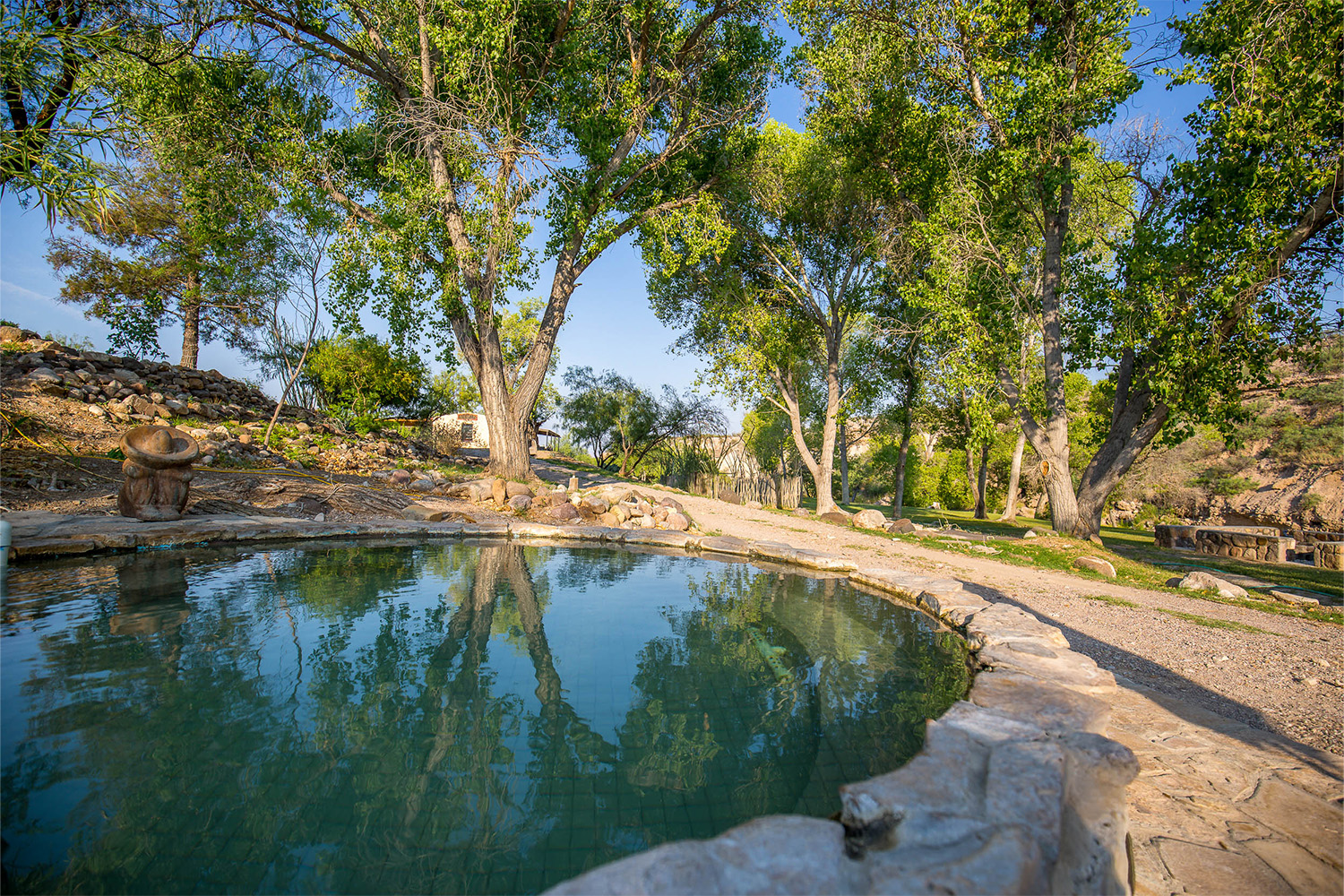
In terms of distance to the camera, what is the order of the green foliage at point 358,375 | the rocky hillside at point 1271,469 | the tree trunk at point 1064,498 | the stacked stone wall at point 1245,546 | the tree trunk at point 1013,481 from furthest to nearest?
1. the tree trunk at point 1013,481
2. the green foliage at point 358,375
3. the rocky hillside at point 1271,469
4. the stacked stone wall at point 1245,546
5. the tree trunk at point 1064,498

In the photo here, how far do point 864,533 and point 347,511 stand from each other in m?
8.60

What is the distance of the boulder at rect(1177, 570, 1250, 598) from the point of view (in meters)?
6.59

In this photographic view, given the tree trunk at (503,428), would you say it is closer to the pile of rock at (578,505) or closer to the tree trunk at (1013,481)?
the pile of rock at (578,505)

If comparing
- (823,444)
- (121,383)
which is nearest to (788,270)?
(823,444)

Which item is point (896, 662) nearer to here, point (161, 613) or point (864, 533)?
point (161, 613)

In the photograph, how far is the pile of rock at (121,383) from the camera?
33.7ft

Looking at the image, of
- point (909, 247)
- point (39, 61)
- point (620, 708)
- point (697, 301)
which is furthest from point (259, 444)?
point (909, 247)

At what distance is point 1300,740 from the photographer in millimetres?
2912

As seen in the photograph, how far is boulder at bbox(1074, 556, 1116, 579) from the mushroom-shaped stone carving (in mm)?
10944

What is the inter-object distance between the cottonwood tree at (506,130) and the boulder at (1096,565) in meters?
8.73

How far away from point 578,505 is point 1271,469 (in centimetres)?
2077

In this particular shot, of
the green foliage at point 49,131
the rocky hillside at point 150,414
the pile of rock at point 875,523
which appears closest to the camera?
the green foliage at point 49,131

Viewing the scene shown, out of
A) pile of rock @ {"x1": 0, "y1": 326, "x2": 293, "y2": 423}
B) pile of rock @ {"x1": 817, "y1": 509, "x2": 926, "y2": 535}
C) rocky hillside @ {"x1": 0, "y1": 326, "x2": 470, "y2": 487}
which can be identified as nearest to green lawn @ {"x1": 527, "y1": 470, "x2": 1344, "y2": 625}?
pile of rock @ {"x1": 817, "y1": 509, "x2": 926, "y2": 535}

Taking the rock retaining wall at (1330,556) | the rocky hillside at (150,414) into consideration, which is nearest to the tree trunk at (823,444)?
the rock retaining wall at (1330,556)
